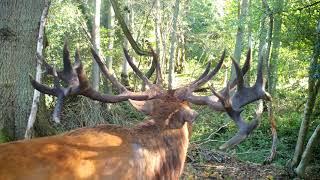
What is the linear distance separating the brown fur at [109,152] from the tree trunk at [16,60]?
7.59 feet

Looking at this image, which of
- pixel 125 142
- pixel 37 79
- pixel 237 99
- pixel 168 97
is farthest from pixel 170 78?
pixel 125 142

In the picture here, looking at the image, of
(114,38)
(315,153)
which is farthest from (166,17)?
(315,153)

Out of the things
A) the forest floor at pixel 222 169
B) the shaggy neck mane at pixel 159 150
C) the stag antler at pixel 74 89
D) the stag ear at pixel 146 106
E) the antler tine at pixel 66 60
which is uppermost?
the antler tine at pixel 66 60

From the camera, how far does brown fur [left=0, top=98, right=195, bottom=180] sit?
3359mm

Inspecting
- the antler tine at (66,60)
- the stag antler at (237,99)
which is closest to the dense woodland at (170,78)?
the stag antler at (237,99)

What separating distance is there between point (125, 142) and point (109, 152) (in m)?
0.22

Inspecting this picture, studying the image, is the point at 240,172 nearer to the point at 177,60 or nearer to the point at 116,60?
the point at 116,60

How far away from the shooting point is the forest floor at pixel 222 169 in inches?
311

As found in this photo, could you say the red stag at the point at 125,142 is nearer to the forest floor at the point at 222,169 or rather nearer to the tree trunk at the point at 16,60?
the tree trunk at the point at 16,60

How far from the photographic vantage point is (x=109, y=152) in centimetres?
376

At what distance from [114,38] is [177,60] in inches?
498

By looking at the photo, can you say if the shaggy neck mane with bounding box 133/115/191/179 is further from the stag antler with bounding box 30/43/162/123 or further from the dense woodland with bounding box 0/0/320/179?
the dense woodland with bounding box 0/0/320/179

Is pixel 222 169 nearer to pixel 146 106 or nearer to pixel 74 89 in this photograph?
pixel 146 106

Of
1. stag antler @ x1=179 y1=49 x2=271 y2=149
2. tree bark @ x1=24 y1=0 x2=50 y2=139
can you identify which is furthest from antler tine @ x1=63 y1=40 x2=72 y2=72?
tree bark @ x1=24 y1=0 x2=50 y2=139
